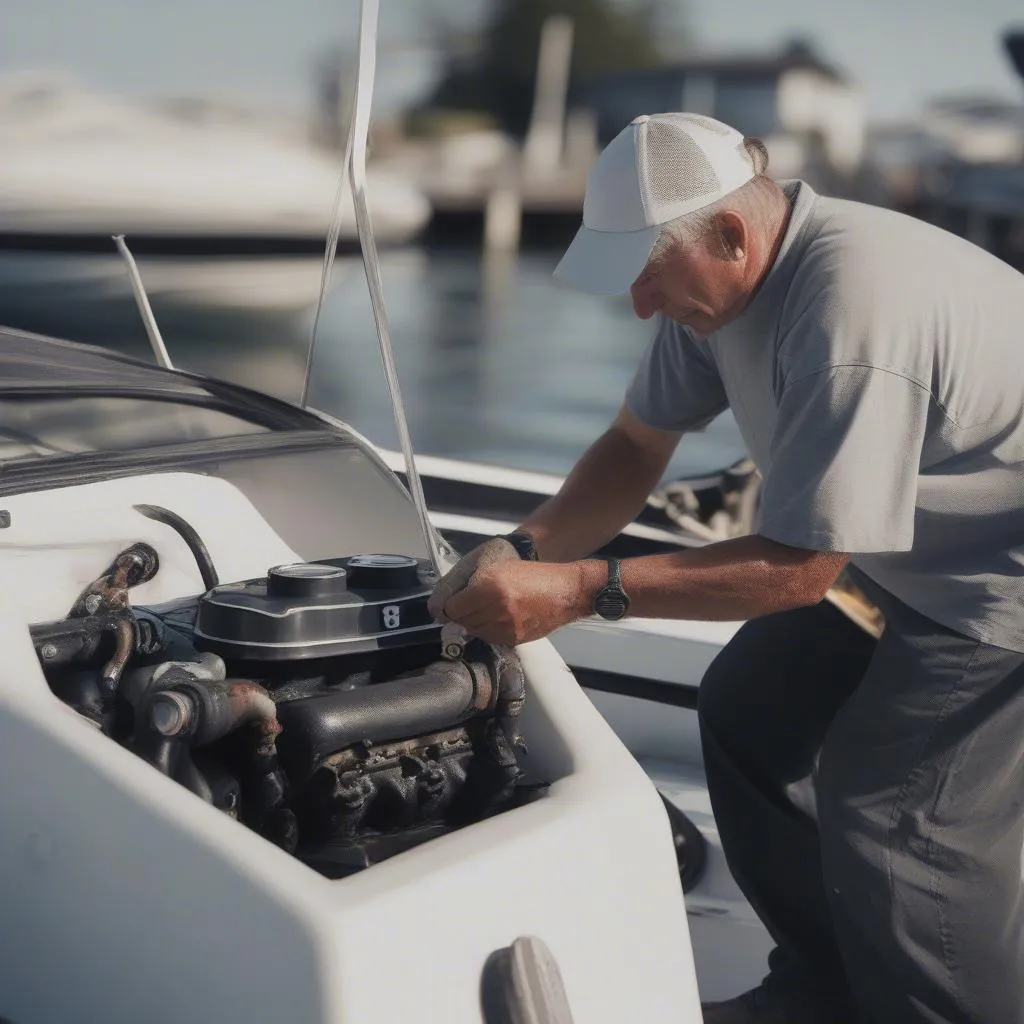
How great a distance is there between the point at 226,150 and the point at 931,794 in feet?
41.1

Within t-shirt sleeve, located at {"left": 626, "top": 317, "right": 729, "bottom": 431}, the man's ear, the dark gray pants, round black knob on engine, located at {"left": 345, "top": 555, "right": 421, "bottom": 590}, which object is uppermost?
the man's ear

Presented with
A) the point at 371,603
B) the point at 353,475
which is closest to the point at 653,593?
the point at 371,603

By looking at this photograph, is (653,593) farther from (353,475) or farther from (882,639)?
(353,475)

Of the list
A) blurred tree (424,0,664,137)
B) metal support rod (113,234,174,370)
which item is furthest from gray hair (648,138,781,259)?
blurred tree (424,0,664,137)

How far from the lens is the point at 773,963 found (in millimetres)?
2131

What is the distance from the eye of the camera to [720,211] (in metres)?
1.71

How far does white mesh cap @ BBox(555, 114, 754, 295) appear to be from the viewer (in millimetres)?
1697

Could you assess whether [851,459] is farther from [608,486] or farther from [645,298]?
[608,486]

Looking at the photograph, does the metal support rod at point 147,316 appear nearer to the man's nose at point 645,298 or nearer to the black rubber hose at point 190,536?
the black rubber hose at point 190,536

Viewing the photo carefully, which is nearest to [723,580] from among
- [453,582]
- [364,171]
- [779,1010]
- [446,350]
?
[453,582]

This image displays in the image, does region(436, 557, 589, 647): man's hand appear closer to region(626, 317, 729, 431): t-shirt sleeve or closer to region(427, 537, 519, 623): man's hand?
region(427, 537, 519, 623): man's hand

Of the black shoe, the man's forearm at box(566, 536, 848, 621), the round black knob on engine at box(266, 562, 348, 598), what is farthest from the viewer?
the black shoe

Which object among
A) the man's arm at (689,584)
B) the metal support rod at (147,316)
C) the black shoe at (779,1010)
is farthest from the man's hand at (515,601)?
the metal support rod at (147,316)

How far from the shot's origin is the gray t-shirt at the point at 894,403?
62.4 inches
